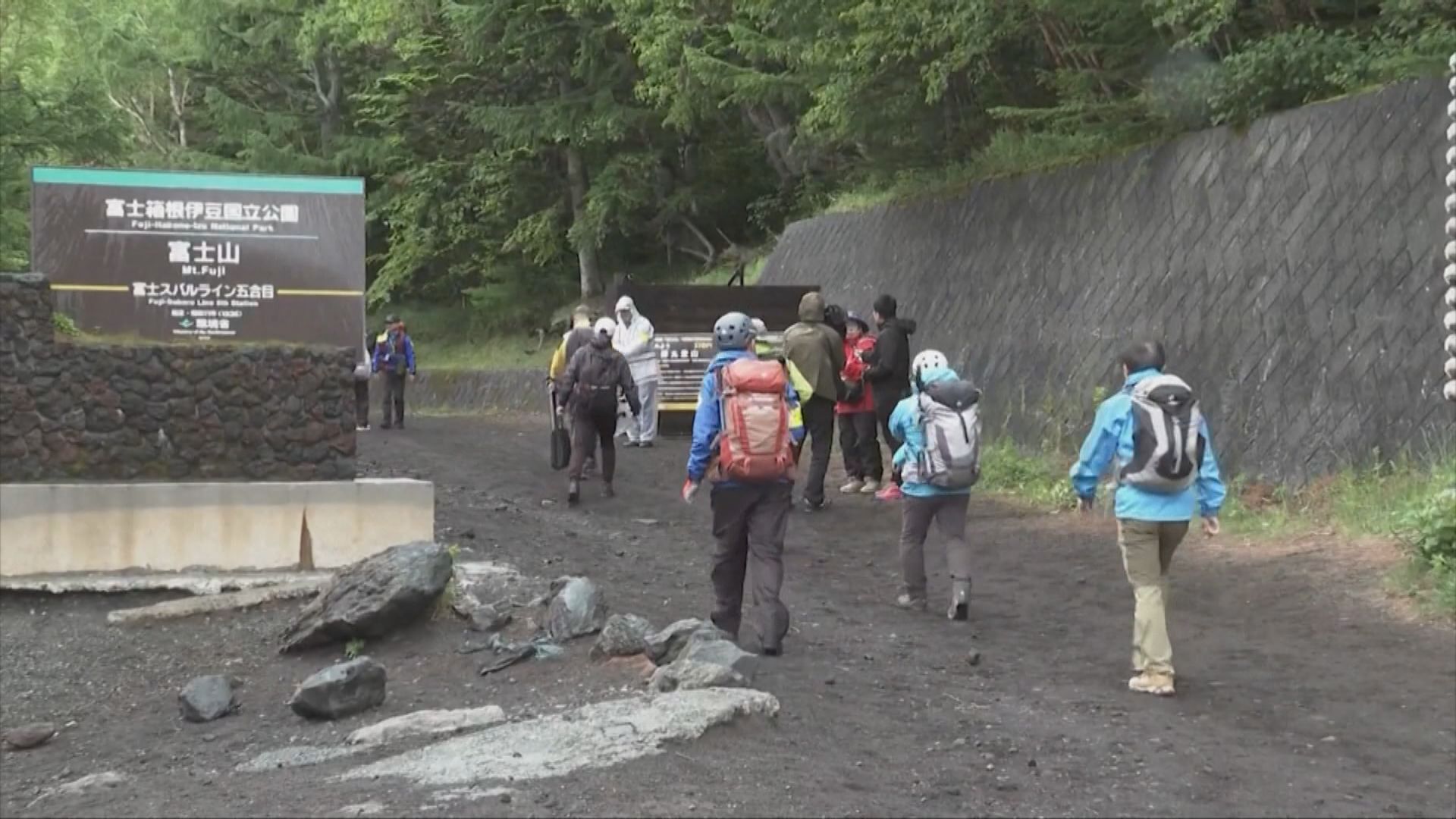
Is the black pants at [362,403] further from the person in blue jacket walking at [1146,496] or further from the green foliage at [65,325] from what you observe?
the person in blue jacket walking at [1146,496]

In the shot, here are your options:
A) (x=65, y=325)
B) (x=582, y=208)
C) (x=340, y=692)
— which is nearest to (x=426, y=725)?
(x=340, y=692)

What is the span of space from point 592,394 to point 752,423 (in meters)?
6.52

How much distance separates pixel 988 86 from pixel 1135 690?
→ 14077 millimetres

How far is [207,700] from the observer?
8.80 meters

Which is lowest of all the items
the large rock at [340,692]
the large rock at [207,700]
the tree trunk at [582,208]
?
the large rock at [207,700]

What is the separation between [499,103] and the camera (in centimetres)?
3625

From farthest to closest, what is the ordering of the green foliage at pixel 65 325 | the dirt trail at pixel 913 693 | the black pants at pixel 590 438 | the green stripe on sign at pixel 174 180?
the black pants at pixel 590 438 < the green stripe on sign at pixel 174 180 < the green foliage at pixel 65 325 < the dirt trail at pixel 913 693

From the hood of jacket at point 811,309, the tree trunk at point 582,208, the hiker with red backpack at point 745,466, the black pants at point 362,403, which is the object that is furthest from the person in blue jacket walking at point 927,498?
the tree trunk at point 582,208

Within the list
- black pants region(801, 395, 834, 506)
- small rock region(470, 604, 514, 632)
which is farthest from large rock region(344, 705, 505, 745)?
black pants region(801, 395, 834, 506)

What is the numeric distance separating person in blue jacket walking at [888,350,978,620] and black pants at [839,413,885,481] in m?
5.31

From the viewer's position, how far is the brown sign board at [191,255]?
11.9m

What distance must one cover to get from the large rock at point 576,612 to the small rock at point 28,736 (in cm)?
297

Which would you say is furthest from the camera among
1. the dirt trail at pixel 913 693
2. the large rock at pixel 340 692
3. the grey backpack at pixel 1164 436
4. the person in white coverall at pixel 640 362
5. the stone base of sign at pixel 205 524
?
the person in white coverall at pixel 640 362

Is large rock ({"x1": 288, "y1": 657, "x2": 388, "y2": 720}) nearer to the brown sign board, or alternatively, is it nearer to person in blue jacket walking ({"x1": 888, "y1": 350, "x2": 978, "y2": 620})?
person in blue jacket walking ({"x1": 888, "y1": 350, "x2": 978, "y2": 620})
